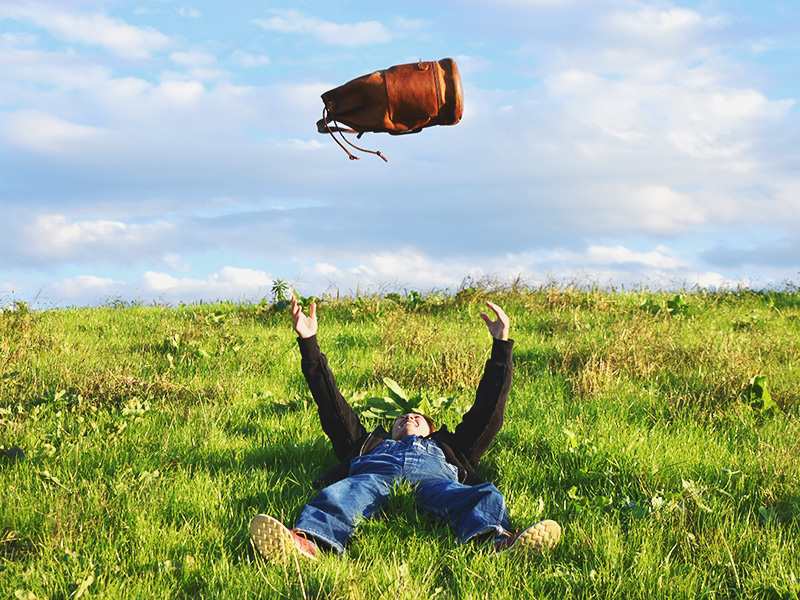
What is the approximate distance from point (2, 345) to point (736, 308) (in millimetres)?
11012

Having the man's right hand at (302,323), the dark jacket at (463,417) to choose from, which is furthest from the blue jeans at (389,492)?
the man's right hand at (302,323)

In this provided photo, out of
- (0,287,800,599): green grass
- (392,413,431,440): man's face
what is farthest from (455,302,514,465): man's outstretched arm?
(392,413,431,440): man's face

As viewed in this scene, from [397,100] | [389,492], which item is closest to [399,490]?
[389,492]

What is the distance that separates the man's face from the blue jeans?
443mm

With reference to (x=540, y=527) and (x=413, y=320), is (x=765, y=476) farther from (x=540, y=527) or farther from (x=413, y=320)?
(x=413, y=320)

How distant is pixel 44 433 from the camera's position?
5.75 metres

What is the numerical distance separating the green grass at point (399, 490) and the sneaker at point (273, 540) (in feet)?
0.31

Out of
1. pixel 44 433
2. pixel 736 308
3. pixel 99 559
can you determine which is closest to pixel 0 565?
pixel 99 559

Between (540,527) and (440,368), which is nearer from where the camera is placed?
(540,527)

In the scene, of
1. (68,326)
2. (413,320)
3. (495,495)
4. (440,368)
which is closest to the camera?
(495,495)

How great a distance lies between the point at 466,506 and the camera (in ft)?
13.6

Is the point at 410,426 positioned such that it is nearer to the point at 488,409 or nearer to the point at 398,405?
the point at 398,405

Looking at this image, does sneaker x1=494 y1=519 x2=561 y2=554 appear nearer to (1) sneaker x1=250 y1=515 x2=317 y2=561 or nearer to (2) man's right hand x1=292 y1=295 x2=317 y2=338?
(1) sneaker x1=250 y1=515 x2=317 y2=561

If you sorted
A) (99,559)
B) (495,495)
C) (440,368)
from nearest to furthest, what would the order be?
(99,559) → (495,495) → (440,368)
